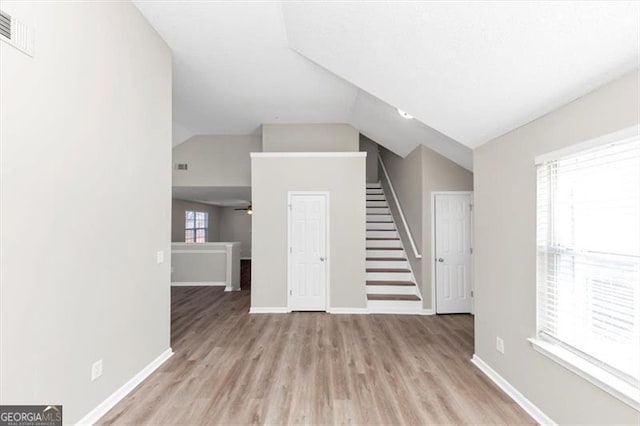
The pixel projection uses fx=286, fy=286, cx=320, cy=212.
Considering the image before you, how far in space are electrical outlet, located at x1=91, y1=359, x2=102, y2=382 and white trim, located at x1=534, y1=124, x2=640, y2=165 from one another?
3602mm

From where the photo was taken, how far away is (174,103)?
15.0 feet

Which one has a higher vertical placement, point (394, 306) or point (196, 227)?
point (196, 227)

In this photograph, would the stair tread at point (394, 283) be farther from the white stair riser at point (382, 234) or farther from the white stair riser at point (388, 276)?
the white stair riser at point (382, 234)

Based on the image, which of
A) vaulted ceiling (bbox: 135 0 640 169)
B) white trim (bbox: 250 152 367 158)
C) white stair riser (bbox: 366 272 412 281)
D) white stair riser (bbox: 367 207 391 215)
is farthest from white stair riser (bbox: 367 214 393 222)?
vaulted ceiling (bbox: 135 0 640 169)

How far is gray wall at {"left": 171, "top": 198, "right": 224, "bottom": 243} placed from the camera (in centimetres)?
906

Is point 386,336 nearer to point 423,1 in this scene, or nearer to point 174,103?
point 423,1

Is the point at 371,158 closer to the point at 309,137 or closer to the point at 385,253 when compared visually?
the point at 309,137

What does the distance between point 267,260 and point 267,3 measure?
3.54 metres

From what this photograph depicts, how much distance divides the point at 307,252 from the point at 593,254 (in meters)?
3.65

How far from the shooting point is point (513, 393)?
2379 millimetres

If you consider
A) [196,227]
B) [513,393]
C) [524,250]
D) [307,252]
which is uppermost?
[524,250]

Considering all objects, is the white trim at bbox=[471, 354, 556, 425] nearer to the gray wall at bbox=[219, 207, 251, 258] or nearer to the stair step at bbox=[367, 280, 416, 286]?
the stair step at bbox=[367, 280, 416, 286]

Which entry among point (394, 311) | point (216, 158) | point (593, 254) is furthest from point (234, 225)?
point (593, 254)

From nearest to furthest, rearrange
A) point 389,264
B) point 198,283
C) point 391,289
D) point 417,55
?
point 417,55 < point 391,289 < point 389,264 < point 198,283
